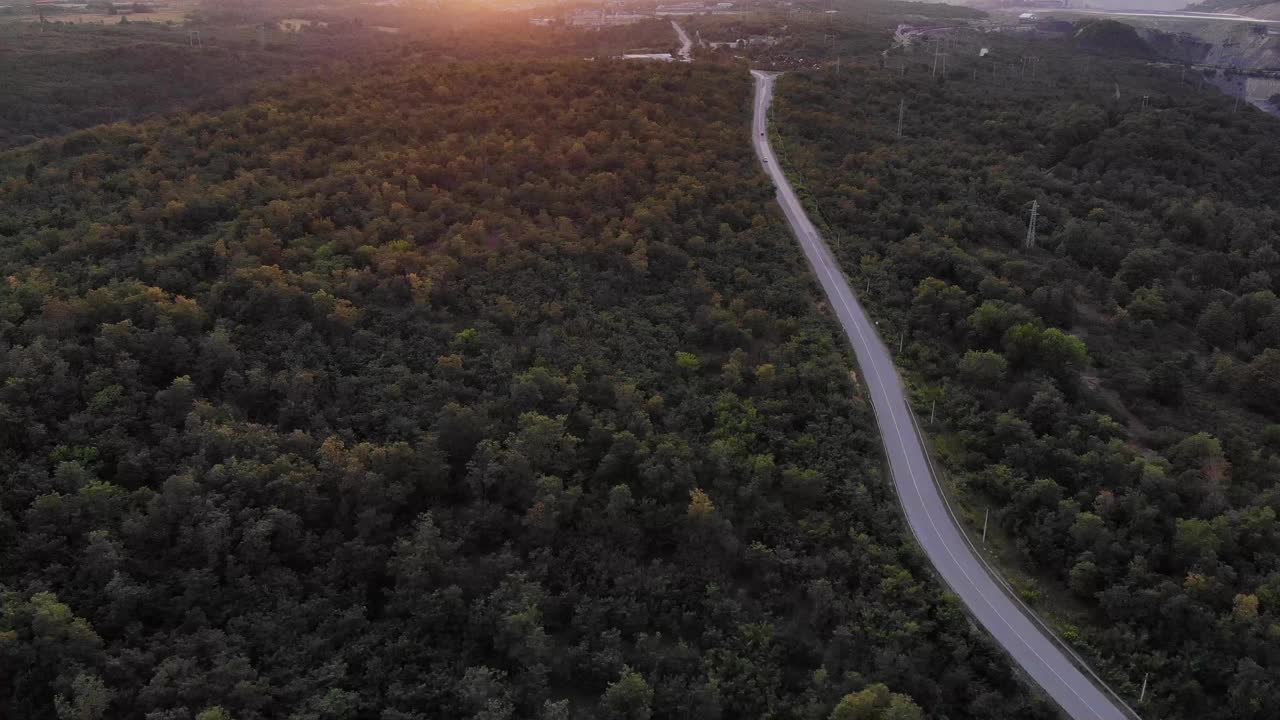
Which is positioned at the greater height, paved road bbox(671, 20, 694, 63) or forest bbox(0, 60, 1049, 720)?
paved road bbox(671, 20, 694, 63)

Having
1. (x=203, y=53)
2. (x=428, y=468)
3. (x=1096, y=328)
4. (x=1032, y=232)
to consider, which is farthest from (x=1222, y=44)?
(x=203, y=53)

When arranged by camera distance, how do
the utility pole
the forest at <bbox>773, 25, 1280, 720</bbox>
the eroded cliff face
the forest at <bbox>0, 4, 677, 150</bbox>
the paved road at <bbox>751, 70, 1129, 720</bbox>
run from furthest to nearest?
the eroded cliff face
the forest at <bbox>0, 4, 677, 150</bbox>
the utility pole
the forest at <bbox>773, 25, 1280, 720</bbox>
the paved road at <bbox>751, 70, 1129, 720</bbox>

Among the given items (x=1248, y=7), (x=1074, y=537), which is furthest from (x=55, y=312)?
(x=1248, y=7)

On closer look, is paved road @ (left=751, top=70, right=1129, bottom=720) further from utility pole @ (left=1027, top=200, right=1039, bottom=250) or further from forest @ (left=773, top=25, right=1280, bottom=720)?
utility pole @ (left=1027, top=200, right=1039, bottom=250)

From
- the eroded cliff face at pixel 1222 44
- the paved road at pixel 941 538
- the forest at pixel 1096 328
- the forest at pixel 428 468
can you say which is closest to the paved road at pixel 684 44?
the forest at pixel 1096 328

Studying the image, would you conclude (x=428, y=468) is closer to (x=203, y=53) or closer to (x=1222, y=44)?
(x=203, y=53)

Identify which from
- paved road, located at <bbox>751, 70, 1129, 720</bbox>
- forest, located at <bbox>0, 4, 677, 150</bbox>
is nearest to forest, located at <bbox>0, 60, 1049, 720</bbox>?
paved road, located at <bbox>751, 70, 1129, 720</bbox>

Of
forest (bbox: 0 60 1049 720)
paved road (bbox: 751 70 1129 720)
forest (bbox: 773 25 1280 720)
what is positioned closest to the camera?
forest (bbox: 0 60 1049 720)
